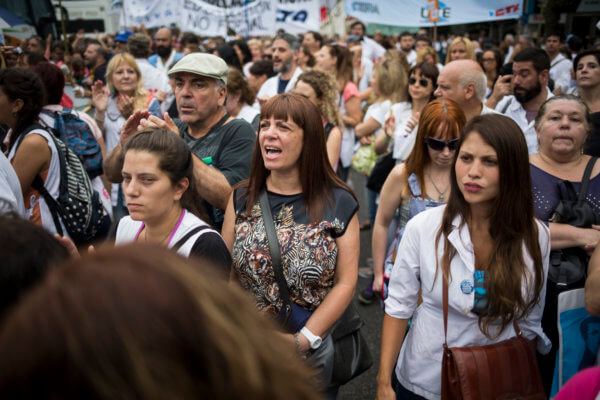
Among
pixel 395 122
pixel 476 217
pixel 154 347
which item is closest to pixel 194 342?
pixel 154 347

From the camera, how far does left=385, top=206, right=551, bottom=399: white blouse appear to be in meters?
2.03

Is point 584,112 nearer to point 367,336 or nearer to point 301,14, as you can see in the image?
point 367,336

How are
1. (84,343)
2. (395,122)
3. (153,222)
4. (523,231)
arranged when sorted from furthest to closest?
(395,122) < (153,222) < (523,231) < (84,343)

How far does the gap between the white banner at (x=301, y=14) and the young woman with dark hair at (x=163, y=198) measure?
9296 mm

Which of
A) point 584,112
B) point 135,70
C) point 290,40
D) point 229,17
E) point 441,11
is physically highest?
point 229,17

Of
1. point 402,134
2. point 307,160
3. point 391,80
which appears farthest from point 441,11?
point 307,160

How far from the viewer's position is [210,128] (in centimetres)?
301

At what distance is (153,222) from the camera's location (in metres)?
2.20

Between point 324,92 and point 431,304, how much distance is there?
273cm

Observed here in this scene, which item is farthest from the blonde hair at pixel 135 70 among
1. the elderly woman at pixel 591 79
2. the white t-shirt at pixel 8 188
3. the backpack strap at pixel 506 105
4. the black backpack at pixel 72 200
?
the elderly woman at pixel 591 79

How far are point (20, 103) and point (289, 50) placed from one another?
13.1 ft

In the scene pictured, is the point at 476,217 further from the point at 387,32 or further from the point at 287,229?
the point at 387,32

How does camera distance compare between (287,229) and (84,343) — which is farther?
(287,229)

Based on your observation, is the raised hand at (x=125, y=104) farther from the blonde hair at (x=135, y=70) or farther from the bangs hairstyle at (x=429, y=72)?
the bangs hairstyle at (x=429, y=72)
